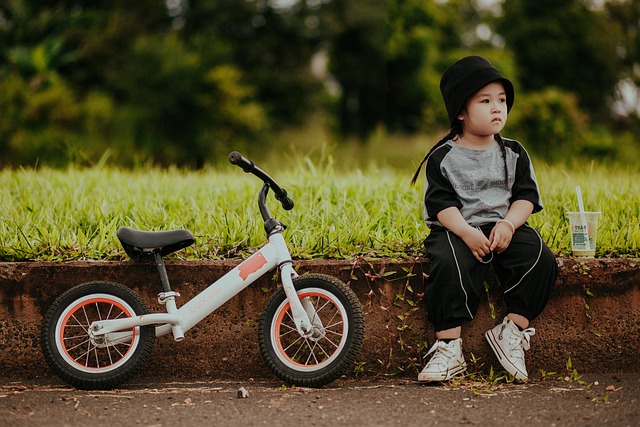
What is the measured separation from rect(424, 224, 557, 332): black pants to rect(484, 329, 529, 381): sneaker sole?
16cm

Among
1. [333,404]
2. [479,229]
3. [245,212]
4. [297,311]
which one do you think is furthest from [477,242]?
[245,212]

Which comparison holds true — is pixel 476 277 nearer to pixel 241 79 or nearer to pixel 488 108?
pixel 488 108

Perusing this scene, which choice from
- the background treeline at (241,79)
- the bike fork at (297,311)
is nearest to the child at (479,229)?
the bike fork at (297,311)

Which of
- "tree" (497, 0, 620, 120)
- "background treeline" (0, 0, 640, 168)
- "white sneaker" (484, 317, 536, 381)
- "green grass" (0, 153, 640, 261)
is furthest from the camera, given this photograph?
"tree" (497, 0, 620, 120)

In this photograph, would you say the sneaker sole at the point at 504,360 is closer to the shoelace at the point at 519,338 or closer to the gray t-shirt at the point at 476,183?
the shoelace at the point at 519,338

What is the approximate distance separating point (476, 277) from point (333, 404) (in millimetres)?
900

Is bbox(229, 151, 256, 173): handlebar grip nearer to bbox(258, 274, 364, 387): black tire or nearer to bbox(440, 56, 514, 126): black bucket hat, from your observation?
bbox(258, 274, 364, 387): black tire

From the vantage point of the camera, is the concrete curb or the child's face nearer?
the child's face

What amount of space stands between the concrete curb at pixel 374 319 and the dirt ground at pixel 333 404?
131mm

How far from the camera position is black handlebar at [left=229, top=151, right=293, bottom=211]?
3.22 metres

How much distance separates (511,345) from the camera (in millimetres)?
3457

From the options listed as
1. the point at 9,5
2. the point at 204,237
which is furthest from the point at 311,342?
the point at 9,5

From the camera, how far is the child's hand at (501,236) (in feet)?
11.2

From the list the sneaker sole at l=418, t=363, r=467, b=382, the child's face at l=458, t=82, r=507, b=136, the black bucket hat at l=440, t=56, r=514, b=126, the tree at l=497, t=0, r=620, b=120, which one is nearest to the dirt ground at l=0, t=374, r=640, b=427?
the sneaker sole at l=418, t=363, r=467, b=382
